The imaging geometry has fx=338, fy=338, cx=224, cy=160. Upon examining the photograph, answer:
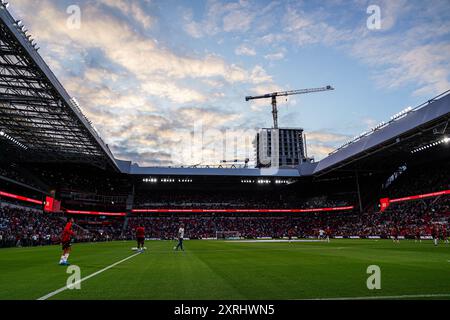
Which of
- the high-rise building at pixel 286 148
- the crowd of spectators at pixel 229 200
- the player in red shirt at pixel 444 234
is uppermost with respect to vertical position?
the high-rise building at pixel 286 148

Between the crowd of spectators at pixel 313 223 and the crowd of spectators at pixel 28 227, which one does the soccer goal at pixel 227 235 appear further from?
the crowd of spectators at pixel 28 227

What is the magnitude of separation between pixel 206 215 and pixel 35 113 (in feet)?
177

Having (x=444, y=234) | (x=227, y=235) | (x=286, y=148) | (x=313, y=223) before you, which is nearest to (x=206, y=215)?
(x=227, y=235)

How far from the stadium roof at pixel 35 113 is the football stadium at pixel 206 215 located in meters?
0.14

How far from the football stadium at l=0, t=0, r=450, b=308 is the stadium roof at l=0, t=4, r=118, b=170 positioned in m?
0.14

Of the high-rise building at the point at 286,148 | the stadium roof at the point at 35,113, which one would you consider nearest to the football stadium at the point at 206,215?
the stadium roof at the point at 35,113

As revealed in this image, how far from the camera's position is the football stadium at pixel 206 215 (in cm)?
900

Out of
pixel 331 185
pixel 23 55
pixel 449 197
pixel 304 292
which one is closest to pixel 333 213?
pixel 331 185

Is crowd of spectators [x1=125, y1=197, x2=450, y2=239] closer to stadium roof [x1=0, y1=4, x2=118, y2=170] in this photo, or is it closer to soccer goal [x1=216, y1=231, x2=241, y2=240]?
soccer goal [x1=216, y1=231, x2=241, y2=240]

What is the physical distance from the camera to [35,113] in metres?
34.8

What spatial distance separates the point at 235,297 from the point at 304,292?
1590mm

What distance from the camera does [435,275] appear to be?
9945mm

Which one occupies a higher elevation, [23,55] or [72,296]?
[23,55]
